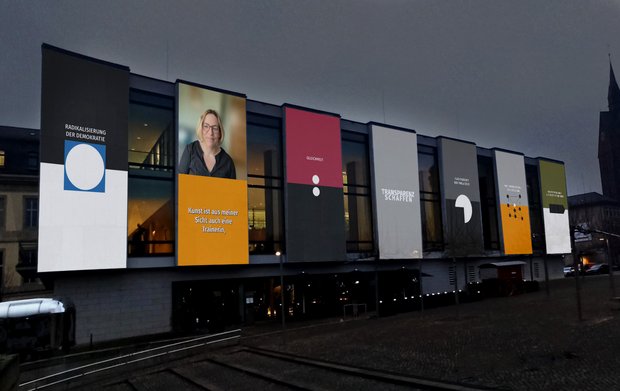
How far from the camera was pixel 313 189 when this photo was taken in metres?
37.6

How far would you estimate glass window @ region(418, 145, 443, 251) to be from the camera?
4519 centimetres

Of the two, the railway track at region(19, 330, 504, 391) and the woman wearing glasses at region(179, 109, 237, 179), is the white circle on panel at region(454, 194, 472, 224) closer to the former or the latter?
the woman wearing glasses at region(179, 109, 237, 179)

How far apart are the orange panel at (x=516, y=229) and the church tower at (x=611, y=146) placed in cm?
10197

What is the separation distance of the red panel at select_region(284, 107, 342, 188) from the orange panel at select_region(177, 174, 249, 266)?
16.5 ft

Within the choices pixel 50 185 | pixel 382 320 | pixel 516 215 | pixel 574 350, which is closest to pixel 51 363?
pixel 50 185

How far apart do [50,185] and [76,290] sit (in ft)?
21.3

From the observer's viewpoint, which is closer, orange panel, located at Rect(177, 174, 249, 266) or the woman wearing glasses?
orange panel, located at Rect(177, 174, 249, 266)

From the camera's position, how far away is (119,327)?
95.1 ft

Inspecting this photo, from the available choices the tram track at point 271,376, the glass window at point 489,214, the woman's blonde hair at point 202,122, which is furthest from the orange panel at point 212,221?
the glass window at point 489,214

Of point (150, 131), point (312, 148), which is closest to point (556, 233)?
point (312, 148)

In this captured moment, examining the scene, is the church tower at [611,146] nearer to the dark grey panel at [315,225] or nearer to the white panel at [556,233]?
the white panel at [556,233]

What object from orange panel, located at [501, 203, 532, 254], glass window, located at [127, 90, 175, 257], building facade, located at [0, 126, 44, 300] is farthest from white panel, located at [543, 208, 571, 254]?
building facade, located at [0, 126, 44, 300]

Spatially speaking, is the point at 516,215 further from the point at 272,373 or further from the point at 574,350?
the point at 272,373

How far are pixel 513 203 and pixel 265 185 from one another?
3057 centimetres
